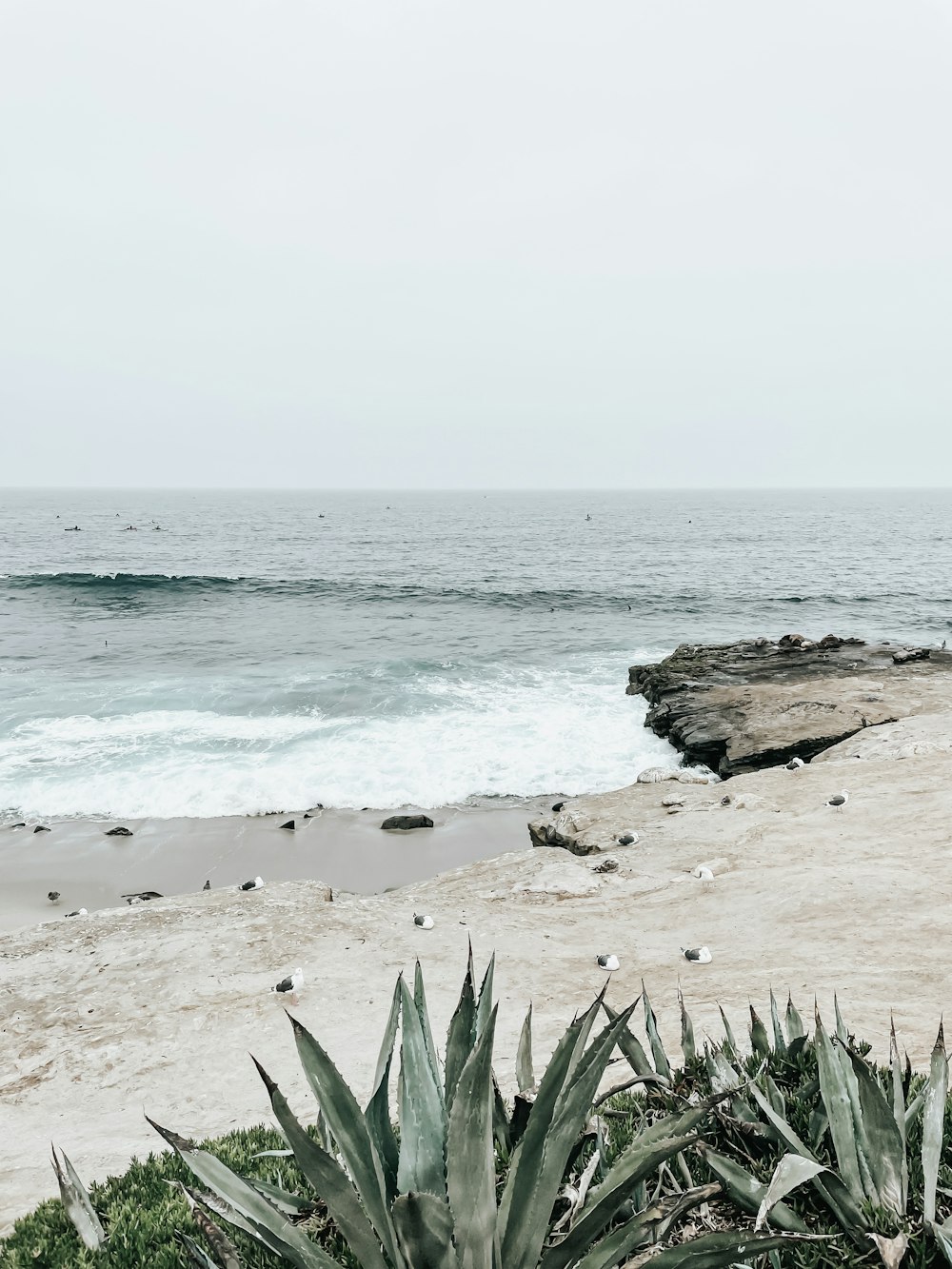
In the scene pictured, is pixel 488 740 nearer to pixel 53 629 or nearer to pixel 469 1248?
pixel 469 1248

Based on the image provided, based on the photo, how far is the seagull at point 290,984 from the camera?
548 centimetres

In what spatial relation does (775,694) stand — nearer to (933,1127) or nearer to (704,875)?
(704,875)

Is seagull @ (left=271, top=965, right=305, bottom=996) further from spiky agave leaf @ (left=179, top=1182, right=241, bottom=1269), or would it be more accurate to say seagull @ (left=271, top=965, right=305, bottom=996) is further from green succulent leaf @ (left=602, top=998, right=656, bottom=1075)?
spiky agave leaf @ (left=179, top=1182, right=241, bottom=1269)

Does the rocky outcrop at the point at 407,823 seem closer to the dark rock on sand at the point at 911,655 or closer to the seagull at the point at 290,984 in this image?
the seagull at the point at 290,984

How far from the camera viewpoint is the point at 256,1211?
200 centimetres

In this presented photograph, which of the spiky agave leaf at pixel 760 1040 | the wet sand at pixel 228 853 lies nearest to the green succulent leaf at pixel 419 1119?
the spiky agave leaf at pixel 760 1040

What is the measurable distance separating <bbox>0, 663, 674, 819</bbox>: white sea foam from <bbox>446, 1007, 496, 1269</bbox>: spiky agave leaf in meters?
10.9

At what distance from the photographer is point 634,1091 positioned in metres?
3.36

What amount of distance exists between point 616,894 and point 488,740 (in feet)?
26.0

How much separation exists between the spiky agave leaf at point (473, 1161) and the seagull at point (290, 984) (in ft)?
13.6

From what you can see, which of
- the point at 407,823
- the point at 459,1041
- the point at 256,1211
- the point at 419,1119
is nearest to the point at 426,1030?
the point at 459,1041

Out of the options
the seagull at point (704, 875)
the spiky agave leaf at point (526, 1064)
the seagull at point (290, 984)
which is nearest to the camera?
the spiky agave leaf at point (526, 1064)

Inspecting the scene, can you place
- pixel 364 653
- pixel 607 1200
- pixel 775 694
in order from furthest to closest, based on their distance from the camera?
1. pixel 364 653
2. pixel 775 694
3. pixel 607 1200

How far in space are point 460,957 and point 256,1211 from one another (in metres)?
4.10
